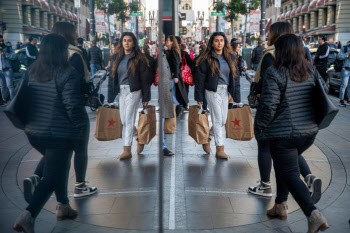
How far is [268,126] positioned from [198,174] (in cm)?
229

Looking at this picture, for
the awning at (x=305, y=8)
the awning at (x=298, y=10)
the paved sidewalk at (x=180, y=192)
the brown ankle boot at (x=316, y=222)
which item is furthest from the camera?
the awning at (x=298, y=10)

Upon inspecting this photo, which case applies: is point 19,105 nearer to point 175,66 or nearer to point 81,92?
point 81,92

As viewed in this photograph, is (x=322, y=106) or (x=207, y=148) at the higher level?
(x=322, y=106)

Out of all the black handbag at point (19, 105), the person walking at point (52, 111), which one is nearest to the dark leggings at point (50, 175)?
the person walking at point (52, 111)

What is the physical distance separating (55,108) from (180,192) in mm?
1983

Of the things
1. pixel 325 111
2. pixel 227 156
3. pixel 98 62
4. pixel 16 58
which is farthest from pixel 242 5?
→ pixel 325 111

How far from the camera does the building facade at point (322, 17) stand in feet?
143

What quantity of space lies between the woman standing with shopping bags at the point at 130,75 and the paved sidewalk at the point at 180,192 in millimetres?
803

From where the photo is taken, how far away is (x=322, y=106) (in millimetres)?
4180

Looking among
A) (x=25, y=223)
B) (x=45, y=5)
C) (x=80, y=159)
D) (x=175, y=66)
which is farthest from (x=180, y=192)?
(x=45, y=5)

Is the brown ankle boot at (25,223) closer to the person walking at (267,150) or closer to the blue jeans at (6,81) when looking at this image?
the person walking at (267,150)

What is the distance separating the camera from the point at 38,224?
178 inches

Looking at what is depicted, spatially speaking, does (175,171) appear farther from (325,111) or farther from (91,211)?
(325,111)

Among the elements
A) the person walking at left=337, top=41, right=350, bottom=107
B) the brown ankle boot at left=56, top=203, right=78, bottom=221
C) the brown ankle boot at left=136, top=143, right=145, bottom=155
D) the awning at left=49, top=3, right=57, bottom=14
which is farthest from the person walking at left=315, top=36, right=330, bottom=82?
the awning at left=49, top=3, right=57, bottom=14
